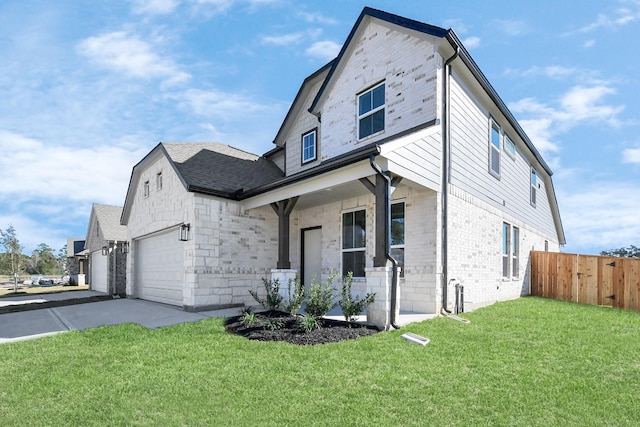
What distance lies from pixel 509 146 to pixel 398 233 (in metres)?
6.82

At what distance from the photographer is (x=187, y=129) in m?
15.9

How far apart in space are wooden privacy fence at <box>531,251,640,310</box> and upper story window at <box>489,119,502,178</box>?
4.32 metres

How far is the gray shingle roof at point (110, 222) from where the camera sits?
21.8 meters

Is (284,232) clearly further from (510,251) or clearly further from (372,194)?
(510,251)

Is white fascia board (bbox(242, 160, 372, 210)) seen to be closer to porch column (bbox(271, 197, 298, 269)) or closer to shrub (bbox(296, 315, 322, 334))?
porch column (bbox(271, 197, 298, 269))

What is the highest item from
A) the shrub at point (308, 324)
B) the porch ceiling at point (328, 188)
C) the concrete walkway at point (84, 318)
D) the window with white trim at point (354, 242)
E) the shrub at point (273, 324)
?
the porch ceiling at point (328, 188)

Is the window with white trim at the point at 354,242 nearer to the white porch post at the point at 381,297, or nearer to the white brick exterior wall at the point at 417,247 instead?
the white brick exterior wall at the point at 417,247

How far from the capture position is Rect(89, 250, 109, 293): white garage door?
2039cm

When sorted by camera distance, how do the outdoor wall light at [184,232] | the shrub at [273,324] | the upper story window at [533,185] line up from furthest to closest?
the upper story window at [533,185] < the outdoor wall light at [184,232] < the shrub at [273,324]

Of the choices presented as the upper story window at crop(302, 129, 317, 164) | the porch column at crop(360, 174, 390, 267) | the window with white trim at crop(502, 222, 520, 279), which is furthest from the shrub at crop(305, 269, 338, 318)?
the window with white trim at crop(502, 222, 520, 279)

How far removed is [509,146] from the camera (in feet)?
41.8

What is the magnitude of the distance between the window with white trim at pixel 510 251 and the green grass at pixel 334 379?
488cm

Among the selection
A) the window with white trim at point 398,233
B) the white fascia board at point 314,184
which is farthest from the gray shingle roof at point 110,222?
the window with white trim at point 398,233

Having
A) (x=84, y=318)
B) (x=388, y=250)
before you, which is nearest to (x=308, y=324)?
(x=388, y=250)
